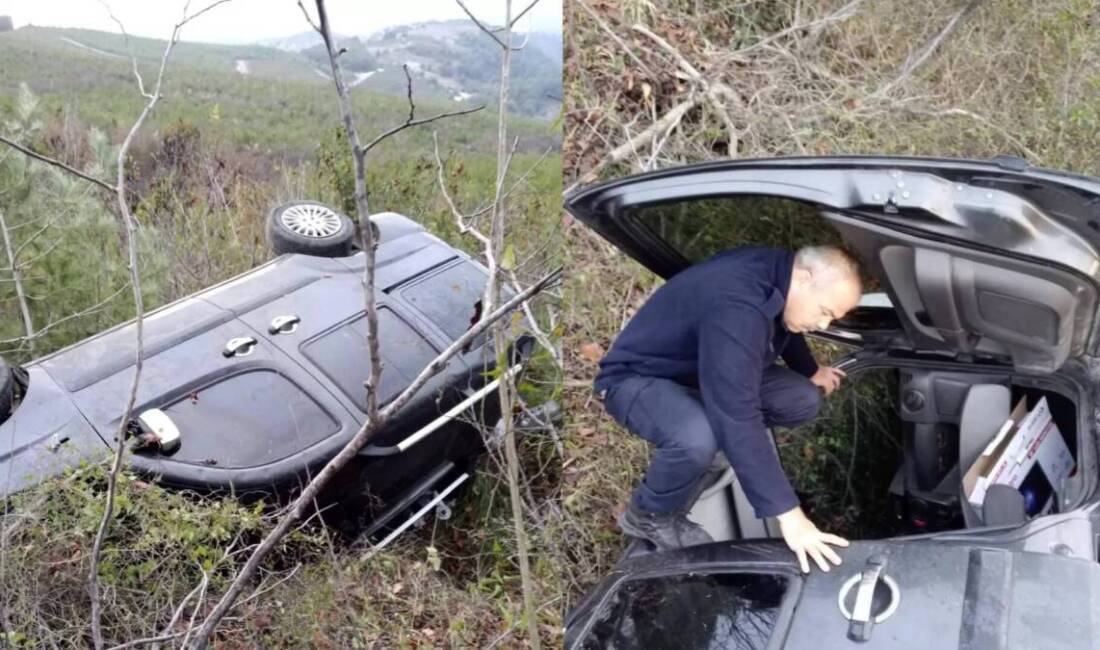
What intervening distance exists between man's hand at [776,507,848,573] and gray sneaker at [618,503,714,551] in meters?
0.41

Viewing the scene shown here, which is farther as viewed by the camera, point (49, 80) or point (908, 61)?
point (49, 80)

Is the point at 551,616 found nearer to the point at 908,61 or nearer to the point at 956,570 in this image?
the point at 956,570

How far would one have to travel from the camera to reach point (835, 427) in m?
2.74

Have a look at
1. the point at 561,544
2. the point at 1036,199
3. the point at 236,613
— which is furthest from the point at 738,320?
the point at 236,613

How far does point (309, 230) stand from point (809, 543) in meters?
3.04

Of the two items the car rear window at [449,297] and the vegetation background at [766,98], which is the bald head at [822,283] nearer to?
the vegetation background at [766,98]

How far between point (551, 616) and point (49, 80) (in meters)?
4.78

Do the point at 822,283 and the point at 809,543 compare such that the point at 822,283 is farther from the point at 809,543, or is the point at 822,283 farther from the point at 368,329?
the point at 368,329

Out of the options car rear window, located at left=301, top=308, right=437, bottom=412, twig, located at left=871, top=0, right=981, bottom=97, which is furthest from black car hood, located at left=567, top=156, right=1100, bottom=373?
twig, located at left=871, top=0, right=981, bottom=97

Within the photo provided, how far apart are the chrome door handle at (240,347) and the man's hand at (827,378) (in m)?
2.04

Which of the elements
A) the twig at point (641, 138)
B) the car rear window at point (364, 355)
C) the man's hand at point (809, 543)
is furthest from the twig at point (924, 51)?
the man's hand at point (809, 543)

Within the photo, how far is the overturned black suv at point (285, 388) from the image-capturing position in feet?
9.53

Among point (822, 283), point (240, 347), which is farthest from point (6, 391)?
point (822, 283)

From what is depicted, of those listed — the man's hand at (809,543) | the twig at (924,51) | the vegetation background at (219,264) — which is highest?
the twig at (924,51)
